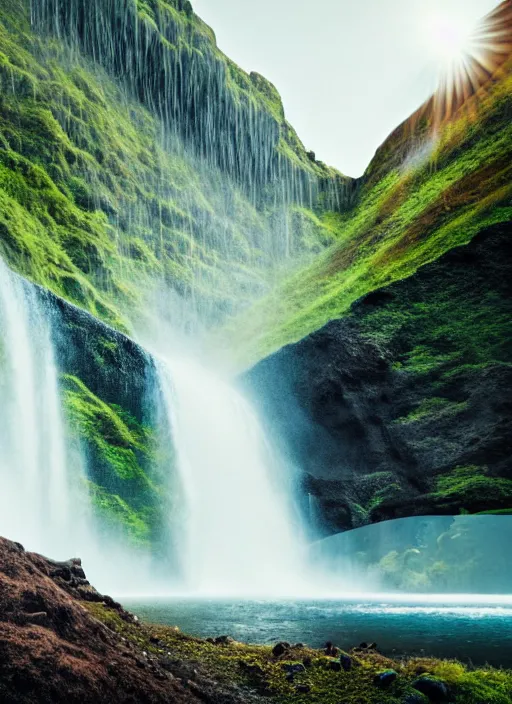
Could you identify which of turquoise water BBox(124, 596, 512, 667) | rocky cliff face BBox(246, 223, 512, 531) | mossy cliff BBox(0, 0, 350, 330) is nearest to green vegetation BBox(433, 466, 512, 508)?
rocky cliff face BBox(246, 223, 512, 531)

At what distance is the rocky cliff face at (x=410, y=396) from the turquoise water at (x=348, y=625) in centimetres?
544

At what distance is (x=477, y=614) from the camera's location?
18.0m

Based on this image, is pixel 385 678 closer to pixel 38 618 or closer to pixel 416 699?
pixel 416 699

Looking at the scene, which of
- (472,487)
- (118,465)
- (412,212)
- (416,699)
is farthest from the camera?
(412,212)

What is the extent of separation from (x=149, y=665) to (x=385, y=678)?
10.4ft

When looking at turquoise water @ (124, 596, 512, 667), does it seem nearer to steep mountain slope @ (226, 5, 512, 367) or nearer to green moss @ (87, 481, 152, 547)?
green moss @ (87, 481, 152, 547)

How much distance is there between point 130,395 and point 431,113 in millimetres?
36813

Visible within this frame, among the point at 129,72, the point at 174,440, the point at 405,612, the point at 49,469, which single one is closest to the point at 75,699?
the point at 405,612

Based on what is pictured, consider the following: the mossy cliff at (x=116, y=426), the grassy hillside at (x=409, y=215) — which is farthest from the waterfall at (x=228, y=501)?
the grassy hillside at (x=409, y=215)

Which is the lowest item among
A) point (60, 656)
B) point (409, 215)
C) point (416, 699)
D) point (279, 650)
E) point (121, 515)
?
point (416, 699)

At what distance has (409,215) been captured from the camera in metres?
39.1

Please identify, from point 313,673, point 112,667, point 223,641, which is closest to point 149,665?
point 112,667

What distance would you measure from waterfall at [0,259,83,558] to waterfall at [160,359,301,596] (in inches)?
218

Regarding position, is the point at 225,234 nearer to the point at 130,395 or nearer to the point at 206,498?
the point at 130,395
